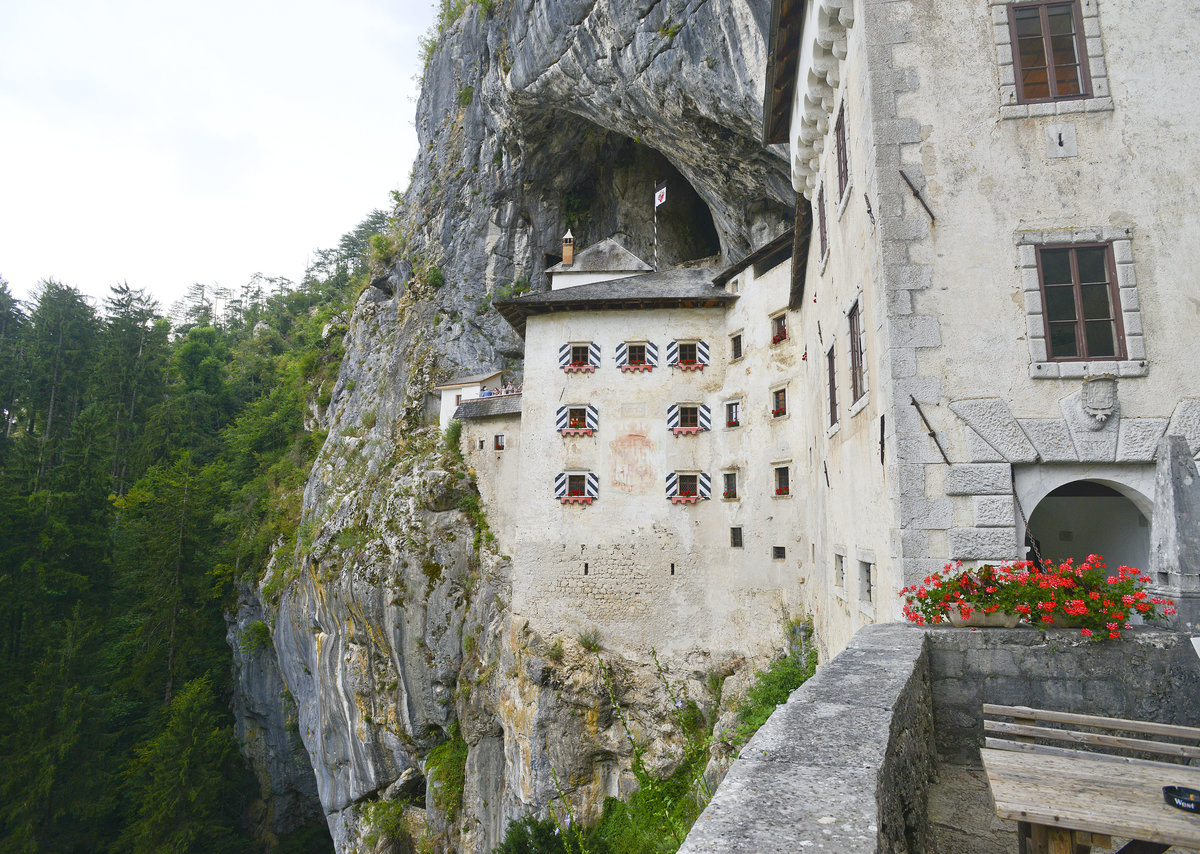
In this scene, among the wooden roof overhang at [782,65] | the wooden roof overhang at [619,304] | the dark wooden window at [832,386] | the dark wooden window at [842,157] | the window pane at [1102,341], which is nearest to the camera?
the window pane at [1102,341]

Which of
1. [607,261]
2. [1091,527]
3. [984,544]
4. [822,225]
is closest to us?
[984,544]

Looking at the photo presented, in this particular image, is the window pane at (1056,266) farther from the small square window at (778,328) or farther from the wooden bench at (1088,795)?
the small square window at (778,328)

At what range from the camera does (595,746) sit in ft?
57.3

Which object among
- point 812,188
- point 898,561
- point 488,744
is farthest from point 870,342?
point 488,744

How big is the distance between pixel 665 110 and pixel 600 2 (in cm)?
331

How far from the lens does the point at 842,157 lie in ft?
28.4

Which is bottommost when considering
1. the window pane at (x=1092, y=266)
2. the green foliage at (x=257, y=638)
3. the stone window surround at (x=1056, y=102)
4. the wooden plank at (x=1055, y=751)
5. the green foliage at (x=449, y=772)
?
the green foliage at (x=449, y=772)

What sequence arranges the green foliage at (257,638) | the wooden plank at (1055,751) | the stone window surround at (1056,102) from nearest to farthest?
1. the wooden plank at (1055,751)
2. the stone window surround at (1056,102)
3. the green foliage at (257,638)

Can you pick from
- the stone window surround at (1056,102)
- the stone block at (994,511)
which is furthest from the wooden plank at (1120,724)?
the stone window surround at (1056,102)

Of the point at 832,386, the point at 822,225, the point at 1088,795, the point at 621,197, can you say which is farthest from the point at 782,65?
the point at 621,197

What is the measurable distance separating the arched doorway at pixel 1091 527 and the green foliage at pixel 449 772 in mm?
17651

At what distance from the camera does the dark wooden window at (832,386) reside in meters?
9.93

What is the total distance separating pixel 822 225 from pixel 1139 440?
5754 mm

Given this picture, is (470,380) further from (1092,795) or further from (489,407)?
(1092,795)
